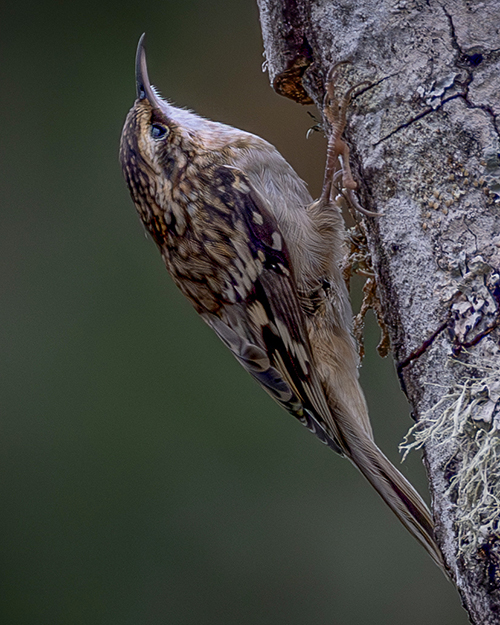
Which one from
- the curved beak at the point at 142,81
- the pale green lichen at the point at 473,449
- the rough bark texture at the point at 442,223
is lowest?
the pale green lichen at the point at 473,449

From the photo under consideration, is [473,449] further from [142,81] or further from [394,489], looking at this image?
[142,81]

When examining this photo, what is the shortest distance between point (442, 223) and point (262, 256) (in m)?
0.63

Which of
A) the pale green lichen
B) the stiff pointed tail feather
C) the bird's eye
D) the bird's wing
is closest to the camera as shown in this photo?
the pale green lichen

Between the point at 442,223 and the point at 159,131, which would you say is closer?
the point at 442,223

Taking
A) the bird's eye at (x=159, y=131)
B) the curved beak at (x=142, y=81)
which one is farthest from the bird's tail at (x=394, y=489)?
the curved beak at (x=142, y=81)

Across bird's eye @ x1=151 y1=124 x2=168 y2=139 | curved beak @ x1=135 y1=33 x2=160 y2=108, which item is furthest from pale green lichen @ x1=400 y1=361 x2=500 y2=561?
curved beak @ x1=135 y1=33 x2=160 y2=108

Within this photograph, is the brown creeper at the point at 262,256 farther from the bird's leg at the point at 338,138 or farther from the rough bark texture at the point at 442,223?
the rough bark texture at the point at 442,223

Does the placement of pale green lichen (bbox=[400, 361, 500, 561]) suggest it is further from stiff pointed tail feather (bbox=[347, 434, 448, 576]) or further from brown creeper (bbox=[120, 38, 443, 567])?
brown creeper (bbox=[120, 38, 443, 567])

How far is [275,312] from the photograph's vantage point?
1.72 m

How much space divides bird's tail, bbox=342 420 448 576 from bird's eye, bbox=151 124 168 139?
99cm

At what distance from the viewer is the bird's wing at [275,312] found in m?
1.71

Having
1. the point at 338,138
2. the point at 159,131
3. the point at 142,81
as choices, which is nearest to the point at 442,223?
the point at 338,138

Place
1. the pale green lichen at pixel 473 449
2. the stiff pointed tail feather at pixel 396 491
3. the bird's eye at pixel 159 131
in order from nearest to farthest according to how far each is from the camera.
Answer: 1. the pale green lichen at pixel 473 449
2. the stiff pointed tail feather at pixel 396 491
3. the bird's eye at pixel 159 131

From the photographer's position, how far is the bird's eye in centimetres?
186
